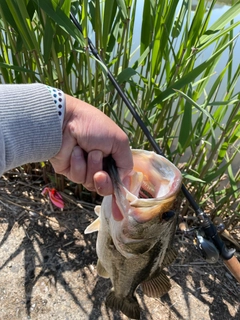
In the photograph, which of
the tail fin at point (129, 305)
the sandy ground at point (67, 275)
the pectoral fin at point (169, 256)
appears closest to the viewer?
the pectoral fin at point (169, 256)

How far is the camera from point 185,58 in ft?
6.34

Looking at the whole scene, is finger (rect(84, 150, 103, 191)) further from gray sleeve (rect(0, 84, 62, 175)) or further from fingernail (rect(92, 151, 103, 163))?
gray sleeve (rect(0, 84, 62, 175))

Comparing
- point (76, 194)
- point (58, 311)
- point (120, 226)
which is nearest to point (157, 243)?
point (120, 226)

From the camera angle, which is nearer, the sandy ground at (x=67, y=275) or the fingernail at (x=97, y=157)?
the fingernail at (x=97, y=157)

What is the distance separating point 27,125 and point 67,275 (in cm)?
140

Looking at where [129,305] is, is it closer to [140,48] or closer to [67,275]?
[67,275]

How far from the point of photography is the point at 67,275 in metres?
2.19

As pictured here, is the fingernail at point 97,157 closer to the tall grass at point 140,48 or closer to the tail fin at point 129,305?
the tall grass at point 140,48

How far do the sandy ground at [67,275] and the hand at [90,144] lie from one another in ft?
3.85

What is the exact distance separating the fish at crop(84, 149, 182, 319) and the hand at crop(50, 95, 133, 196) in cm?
5

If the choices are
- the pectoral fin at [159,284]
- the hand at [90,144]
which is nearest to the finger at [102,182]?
the hand at [90,144]

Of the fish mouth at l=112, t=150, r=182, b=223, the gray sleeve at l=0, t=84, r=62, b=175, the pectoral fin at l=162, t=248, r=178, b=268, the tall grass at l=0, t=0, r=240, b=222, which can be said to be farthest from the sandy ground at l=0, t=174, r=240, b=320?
the gray sleeve at l=0, t=84, r=62, b=175

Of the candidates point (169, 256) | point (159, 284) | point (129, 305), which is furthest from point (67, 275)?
point (169, 256)

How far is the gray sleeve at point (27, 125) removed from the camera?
1.08m
